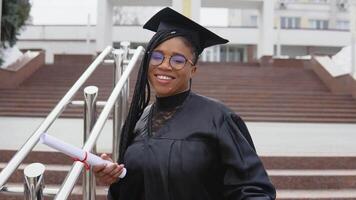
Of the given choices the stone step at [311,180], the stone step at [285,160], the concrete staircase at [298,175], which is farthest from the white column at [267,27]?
the stone step at [311,180]

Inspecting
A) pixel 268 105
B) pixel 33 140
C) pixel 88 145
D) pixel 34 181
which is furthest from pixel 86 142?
pixel 268 105

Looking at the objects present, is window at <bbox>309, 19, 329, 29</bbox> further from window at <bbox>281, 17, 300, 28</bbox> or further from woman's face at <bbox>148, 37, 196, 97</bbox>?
woman's face at <bbox>148, 37, 196, 97</bbox>

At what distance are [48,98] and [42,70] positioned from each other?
4400mm

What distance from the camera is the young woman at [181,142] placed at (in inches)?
61.7

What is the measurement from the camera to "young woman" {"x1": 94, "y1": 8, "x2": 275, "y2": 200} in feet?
5.15

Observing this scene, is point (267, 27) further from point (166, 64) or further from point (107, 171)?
point (107, 171)

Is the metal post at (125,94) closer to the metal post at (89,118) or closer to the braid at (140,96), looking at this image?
the metal post at (89,118)

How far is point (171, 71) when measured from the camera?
170cm

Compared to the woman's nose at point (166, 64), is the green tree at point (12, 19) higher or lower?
higher

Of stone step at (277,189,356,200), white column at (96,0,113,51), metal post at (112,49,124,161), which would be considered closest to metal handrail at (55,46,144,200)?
metal post at (112,49,124,161)

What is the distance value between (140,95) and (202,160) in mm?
424

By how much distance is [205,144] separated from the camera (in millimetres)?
1594

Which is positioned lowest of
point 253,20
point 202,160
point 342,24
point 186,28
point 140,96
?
point 202,160

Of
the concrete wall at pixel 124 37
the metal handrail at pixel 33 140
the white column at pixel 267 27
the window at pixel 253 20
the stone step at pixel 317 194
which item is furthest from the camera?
the window at pixel 253 20
